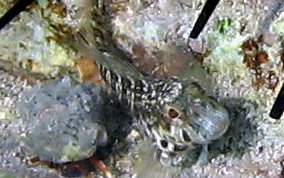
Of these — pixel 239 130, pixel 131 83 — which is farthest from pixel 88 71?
pixel 239 130

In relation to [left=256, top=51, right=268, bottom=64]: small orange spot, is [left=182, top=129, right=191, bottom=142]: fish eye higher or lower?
lower

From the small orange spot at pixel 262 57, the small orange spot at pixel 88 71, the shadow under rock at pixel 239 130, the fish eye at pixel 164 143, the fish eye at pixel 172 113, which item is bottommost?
the shadow under rock at pixel 239 130

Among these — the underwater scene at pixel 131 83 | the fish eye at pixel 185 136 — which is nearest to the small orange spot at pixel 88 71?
the underwater scene at pixel 131 83

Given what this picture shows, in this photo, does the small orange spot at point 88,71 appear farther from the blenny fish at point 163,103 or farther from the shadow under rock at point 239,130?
the shadow under rock at point 239,130

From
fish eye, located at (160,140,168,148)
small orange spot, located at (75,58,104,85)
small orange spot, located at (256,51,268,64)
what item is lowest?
fish eye, located at (160,140,168,148)

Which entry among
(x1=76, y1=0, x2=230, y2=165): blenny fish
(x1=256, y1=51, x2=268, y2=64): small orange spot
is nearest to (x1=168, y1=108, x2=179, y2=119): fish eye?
(x1=76, y1=0, x2=230, y2=165): blenny fish

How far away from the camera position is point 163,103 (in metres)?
0.96

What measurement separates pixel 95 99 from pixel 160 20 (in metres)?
0.11

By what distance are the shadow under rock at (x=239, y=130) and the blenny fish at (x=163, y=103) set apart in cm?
4

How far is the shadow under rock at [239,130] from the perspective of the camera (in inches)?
39.0

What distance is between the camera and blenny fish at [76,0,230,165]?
36.9 inches

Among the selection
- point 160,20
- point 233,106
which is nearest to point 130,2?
point 160,20

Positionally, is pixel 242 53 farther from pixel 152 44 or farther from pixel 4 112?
pixel 4 112

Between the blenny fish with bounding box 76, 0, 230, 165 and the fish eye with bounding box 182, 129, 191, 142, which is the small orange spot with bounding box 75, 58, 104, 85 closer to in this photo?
the blenny fish with bounding box 76, 0, 230, 165
